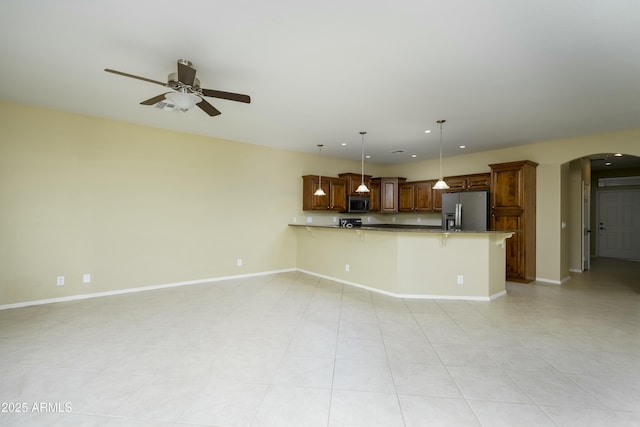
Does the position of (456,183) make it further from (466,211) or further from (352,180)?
(352,180)

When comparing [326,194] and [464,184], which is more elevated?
[464,184]

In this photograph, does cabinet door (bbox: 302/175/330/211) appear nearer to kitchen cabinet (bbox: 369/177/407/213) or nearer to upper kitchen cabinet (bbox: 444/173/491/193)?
kitchen cabinet (bbox: 369/177/407/213)

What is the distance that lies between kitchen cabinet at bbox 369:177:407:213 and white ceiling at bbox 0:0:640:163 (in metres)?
3.16

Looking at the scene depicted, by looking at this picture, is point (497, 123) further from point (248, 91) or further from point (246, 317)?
point (246, 317)

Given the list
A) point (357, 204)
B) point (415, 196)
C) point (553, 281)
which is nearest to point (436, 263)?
point (553, 281)

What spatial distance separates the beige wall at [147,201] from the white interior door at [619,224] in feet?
15.9

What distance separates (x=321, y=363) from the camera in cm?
242

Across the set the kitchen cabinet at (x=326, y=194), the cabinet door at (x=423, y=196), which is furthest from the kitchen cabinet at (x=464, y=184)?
the kitchen cabinet at (x=326, y=194)

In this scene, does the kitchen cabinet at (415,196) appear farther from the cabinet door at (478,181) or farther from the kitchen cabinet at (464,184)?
the cabinet door at (478,181)

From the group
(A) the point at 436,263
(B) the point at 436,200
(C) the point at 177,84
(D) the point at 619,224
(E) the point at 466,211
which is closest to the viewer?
(C) the point at 177,84

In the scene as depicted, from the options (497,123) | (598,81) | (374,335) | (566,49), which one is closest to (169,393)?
(374,335)

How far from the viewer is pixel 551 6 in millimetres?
1973

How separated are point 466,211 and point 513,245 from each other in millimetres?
1020

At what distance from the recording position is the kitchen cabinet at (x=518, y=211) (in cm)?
534
